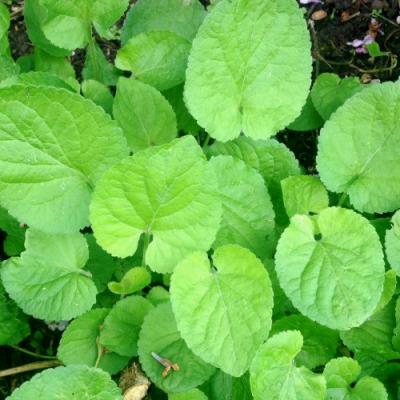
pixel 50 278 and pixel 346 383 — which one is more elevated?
pixel 50 278

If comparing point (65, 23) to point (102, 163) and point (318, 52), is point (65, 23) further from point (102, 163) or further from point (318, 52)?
point (318, 52)

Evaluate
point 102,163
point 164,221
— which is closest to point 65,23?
point 102,163

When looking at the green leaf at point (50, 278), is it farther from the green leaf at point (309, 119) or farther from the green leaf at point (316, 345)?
the green leaf at point (309, 119)

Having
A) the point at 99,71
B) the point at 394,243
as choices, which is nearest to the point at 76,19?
the point at 99,71

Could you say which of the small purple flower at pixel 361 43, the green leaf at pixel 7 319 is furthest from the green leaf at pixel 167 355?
the small purple flower at pixel 361 43

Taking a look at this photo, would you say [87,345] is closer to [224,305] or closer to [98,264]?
[98,264]

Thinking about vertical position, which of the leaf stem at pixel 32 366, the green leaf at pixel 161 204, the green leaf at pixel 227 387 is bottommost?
the leaf stem at pixel 32 366
